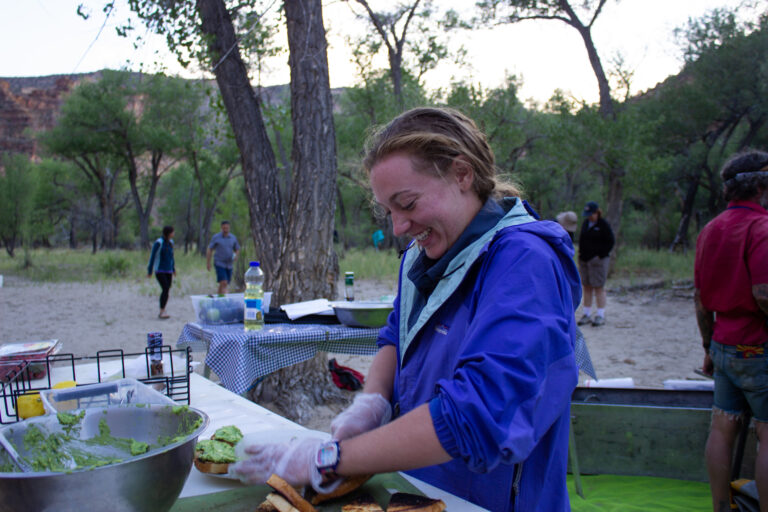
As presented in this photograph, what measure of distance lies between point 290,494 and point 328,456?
0.12 meters

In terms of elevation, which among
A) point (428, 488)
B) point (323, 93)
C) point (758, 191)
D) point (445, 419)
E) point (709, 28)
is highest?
point (709, 28)

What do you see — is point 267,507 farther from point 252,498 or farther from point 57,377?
point 57,377

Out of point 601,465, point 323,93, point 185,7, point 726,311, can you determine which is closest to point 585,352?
point 601,465

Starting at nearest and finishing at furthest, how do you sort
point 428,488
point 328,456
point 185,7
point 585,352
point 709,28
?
point 328,456 < point 428,488 < point 585,352 < point 185,7 < point 709,28

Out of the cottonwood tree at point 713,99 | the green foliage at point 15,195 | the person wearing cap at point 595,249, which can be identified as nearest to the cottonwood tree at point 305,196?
the person wearing cap at point 595,249

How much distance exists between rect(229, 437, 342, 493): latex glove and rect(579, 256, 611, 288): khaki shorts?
7892 millimetres

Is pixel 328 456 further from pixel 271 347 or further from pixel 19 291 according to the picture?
pixel 19 291

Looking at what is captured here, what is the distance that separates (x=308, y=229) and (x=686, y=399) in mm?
3183

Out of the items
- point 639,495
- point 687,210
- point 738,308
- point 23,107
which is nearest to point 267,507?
point 738,308

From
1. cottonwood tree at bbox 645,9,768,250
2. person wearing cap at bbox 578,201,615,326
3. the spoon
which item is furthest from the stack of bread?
cottonwood tree at bbox 645,9,768,250

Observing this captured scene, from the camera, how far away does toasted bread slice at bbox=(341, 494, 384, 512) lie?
47.3 inches

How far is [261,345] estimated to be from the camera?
3.09 m

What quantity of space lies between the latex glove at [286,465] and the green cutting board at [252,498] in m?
0.04

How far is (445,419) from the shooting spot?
1.08 meters
